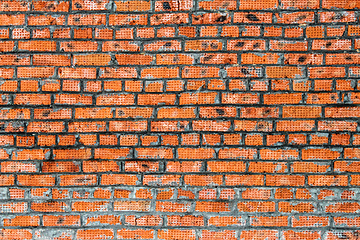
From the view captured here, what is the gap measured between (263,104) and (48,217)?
1667mm

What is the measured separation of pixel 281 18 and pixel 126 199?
1.62 m

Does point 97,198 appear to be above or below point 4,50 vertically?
below

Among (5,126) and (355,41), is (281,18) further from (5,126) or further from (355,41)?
(5,126)

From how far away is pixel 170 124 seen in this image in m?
1.50

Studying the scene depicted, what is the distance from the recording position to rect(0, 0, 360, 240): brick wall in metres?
1.48

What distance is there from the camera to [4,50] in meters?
1.52

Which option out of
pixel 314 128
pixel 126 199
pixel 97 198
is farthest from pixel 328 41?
A: pixel 97 198

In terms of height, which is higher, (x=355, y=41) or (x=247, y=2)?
(x=247, y=2)

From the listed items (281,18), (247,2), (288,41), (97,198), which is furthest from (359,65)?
(97,198)

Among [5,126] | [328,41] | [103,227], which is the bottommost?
[103,227]

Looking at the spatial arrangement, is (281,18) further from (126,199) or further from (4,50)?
(4,50)

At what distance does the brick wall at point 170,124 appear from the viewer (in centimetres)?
148

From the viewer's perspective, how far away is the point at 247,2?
149 centimetres

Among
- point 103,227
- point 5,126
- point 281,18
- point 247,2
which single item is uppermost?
point 247,2
